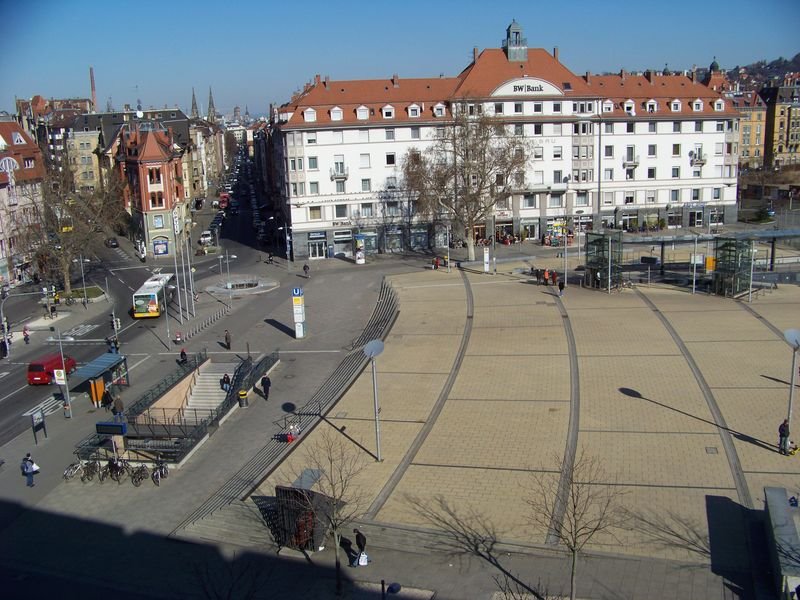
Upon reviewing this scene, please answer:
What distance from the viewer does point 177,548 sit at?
2191 centimetres

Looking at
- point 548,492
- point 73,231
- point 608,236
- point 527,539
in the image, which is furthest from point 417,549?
point 73,231

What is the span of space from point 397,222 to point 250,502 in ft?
155

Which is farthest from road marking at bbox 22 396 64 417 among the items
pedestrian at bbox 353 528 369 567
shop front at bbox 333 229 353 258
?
shop front at bbox 333 229 353 258

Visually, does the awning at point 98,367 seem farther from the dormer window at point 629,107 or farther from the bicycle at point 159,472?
the dormer window at point 629,107

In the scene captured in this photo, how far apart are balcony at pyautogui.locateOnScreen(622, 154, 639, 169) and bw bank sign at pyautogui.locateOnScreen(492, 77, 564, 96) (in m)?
9.07

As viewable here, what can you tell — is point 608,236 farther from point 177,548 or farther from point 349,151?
point 177,548

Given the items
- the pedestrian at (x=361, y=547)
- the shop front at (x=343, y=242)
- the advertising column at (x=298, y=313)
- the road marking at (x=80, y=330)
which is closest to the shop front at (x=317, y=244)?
the shop front at (x=343, y=242)

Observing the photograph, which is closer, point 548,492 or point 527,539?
point 527,539

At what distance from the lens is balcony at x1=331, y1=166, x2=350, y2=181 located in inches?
2603

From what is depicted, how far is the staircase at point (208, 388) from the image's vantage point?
118 feet

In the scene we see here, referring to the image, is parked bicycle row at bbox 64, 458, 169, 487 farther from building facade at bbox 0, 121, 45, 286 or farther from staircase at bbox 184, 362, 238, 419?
building facade at bbox 0, 121, 45, 286

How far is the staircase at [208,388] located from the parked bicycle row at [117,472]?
759 cm

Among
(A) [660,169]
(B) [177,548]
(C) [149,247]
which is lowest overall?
(B) [177,548]

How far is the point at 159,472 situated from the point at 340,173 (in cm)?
4361
